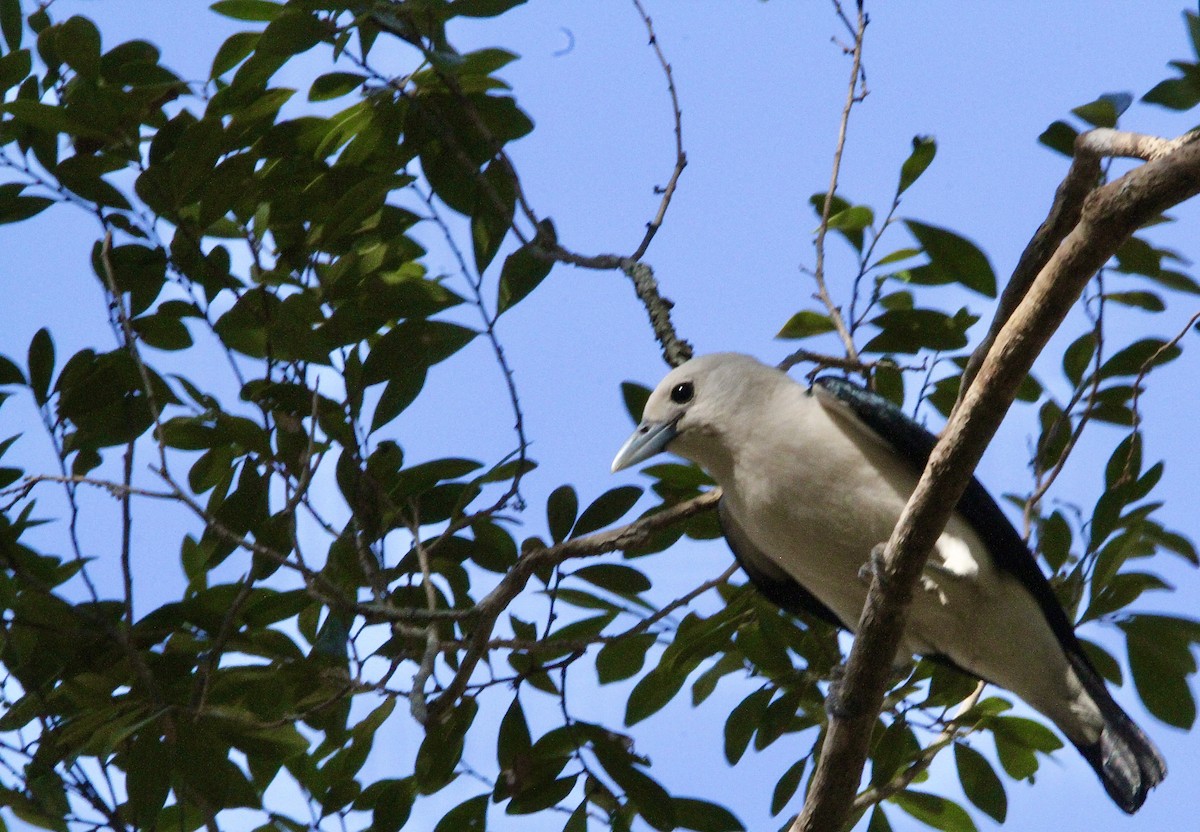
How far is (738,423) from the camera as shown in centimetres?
420

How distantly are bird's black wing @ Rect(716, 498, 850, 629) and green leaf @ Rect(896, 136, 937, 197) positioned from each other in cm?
124

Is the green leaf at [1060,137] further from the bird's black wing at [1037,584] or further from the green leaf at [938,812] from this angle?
the green leaf at [938,812]

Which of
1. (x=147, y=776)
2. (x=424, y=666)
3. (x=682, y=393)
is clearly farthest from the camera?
(x=682, y=393)

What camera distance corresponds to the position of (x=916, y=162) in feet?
13.9

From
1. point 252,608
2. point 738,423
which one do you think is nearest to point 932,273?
point 738,423

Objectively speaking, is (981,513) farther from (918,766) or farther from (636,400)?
(636,400)

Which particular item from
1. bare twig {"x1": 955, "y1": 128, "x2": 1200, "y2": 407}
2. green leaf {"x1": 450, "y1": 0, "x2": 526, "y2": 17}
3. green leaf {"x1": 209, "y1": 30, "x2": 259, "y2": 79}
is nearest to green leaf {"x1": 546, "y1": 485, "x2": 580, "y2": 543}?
bare twig {"x1": 955, "y1": 128, "x2": 1200, "y2": 407}

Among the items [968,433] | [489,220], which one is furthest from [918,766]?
[489,220]

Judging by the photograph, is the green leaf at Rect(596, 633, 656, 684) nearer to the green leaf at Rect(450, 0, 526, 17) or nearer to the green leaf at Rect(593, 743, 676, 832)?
the green leaf at Rect(593, 743, 676, 832)

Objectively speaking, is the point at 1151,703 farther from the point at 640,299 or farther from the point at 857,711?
the point at 640,299

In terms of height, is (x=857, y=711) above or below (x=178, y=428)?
below

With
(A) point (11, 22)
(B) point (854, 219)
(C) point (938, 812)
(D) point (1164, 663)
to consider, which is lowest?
(C) point (938, 812)

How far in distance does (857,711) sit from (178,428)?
7.32ft

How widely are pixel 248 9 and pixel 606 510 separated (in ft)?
6.26
